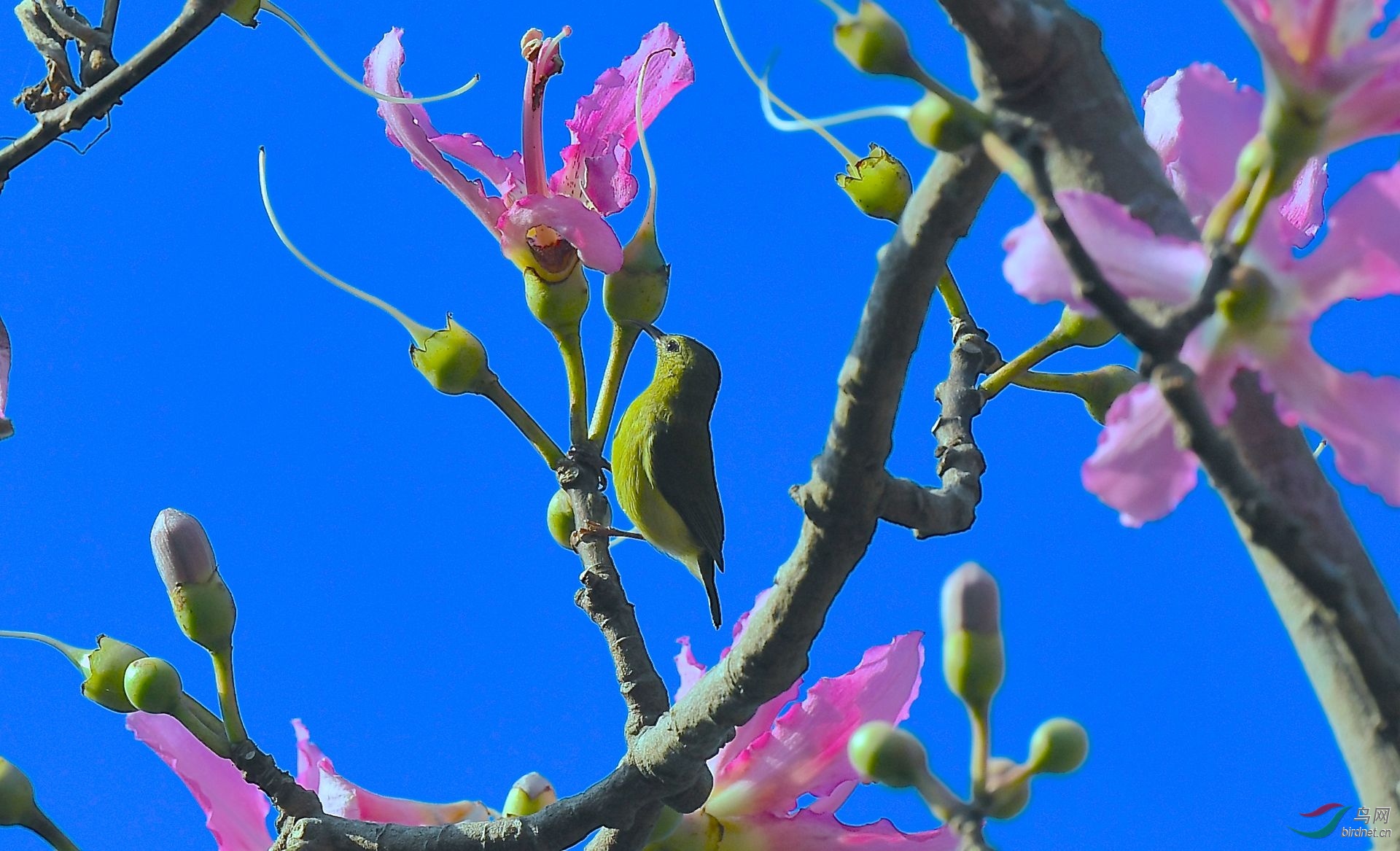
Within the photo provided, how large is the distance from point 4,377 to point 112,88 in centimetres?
31

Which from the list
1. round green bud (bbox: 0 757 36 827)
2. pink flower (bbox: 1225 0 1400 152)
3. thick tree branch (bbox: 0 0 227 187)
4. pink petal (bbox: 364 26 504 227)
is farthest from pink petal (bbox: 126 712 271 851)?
pink flower (bbox: 1225 0 1400 152)

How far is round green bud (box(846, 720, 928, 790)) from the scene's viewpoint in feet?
3.15

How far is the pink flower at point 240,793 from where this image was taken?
146cm

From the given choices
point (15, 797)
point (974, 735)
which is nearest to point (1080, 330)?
point (974, 735)

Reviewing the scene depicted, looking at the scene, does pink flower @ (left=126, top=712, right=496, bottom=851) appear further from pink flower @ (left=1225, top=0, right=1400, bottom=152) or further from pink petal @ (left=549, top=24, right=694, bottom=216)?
pink flower @ (left=1225, top=0, right=1400, bottom=152)

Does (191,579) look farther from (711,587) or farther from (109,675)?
(711,587)

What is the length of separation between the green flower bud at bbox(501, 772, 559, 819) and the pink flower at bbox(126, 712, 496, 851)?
0.15ft

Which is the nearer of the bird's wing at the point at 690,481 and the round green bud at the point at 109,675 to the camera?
the round green bud at the point at 109,675

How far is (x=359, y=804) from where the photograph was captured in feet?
4.92

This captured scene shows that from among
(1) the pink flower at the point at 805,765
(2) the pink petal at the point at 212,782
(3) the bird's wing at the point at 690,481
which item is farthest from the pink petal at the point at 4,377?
(3) the bird's wing at the point at 690,481

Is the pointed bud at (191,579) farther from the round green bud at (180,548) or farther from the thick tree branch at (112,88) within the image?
the thick tree branch at (112,88)

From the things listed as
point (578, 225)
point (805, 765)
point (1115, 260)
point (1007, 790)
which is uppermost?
point (578, 225)

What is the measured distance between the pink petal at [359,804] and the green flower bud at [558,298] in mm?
553

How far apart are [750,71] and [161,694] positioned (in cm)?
88
